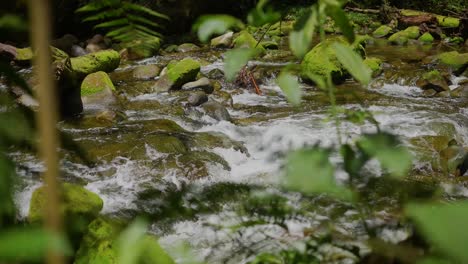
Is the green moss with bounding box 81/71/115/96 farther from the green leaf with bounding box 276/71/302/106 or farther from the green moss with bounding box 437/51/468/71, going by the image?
the green leaf with bounding box 276/71/302/106

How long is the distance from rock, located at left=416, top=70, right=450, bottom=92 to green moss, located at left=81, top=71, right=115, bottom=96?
215 inches

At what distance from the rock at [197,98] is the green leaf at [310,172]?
6.07 meters

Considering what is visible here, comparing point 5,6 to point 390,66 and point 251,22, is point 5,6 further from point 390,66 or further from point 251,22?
point 390,66

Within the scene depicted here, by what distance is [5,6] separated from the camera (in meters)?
0.51

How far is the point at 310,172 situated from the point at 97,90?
266 inches

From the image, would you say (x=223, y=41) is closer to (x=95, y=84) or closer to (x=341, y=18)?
(x=95, y=84)

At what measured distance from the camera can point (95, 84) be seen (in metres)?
6.96

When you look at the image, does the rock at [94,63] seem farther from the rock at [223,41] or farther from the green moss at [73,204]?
the green moss at [73,204]

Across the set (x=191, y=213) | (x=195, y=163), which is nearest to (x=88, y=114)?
(x=195, y=163)

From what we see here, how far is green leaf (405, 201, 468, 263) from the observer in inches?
10.0

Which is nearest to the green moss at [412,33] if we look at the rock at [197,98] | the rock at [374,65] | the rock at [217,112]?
the rock at [374,65]

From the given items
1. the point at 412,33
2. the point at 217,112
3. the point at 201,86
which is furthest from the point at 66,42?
the point at 412,33

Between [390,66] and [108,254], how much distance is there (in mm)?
8198

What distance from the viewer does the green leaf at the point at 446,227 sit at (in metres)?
0.25
